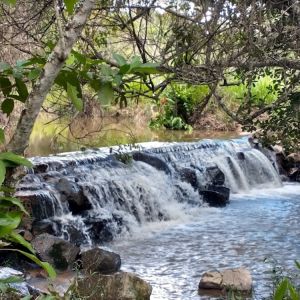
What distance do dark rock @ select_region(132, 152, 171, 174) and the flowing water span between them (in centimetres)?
2

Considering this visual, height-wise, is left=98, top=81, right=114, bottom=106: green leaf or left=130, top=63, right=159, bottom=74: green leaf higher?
left=130, top=63, right=159, bottom=74: green leaf

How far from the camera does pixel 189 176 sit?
1234cm

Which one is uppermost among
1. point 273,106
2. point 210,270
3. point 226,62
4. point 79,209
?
point 226,62

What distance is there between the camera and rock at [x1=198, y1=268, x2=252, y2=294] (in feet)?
20.6

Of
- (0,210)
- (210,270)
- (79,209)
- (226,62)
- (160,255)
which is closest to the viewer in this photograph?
(0,210)

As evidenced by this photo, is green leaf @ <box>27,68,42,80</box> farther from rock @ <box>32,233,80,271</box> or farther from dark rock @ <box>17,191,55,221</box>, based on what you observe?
dark rock @ <box>17,191,55,221</box>

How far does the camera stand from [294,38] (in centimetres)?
420

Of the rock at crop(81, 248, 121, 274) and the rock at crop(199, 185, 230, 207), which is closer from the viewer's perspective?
the rock at crop(81, 248, 121, 274)

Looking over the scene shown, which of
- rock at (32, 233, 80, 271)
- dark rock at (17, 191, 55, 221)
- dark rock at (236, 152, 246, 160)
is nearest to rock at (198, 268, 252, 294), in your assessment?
rock at (32, 233, 80, 271)

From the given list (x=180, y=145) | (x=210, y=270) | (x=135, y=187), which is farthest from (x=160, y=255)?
(x=180, y=145)

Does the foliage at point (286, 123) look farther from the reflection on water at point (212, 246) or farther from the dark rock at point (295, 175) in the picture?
the dark rock at point (295, 175)

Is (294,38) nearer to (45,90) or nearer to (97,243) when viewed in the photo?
(45,90)

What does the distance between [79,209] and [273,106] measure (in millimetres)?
5824

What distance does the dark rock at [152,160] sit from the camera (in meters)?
12.0
